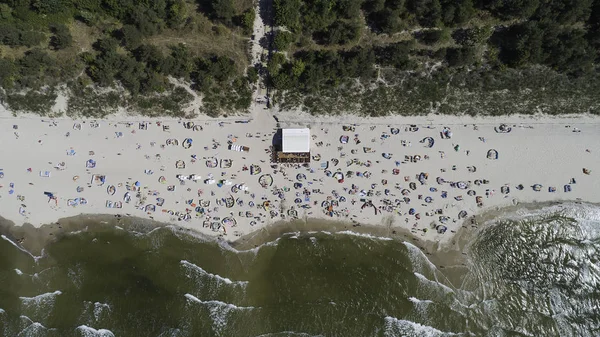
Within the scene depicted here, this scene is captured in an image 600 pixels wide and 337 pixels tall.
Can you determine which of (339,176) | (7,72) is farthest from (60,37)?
(339,176)

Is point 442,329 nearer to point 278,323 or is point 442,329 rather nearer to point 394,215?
point 394,215

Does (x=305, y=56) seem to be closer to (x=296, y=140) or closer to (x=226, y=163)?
(x=296, y=140)

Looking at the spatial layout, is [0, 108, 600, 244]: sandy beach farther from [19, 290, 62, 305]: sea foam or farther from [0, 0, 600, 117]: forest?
[19, 290, 62, 305]: sea foam

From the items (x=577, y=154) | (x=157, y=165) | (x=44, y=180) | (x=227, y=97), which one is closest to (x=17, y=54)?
(x=44, y=180)

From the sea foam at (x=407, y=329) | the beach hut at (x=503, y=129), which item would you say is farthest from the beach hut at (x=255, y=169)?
the beach hut at (x=503, y=129)

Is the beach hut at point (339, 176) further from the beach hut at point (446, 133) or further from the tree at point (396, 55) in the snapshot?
the tree at point (396, 55)

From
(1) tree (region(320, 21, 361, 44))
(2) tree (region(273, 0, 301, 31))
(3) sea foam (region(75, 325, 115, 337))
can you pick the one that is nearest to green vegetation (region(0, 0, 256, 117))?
(2) tree (region(273, 0, 301, 31))
